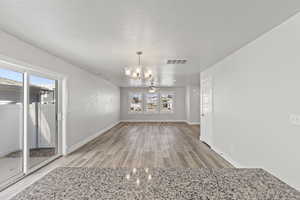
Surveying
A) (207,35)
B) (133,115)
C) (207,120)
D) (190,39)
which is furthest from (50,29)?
(133,115)

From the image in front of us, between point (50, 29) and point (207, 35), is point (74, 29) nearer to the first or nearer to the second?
point (50, 29)

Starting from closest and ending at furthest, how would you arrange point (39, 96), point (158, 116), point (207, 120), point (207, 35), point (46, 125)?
point (207, 35) < point (39, 96) < point (46, 125) < point (207, 120) < point (158, 116)

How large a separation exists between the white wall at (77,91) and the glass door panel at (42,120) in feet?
1.25

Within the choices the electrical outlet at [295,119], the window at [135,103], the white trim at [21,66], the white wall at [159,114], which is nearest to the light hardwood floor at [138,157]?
the electrical outlet at [295,119]

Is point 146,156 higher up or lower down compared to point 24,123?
lower down

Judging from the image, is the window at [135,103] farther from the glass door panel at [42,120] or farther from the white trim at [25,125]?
the white trim at [25,125]

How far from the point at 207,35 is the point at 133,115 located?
925 centimetres

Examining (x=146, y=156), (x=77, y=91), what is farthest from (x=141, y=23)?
(x=77, y=91)

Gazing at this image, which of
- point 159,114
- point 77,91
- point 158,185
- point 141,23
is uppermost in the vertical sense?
point 141,23

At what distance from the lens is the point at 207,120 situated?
17.2ft

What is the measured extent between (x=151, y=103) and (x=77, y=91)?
6943mm

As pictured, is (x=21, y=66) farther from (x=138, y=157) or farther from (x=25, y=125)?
(x=138, y=157)

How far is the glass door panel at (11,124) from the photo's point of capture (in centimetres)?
265

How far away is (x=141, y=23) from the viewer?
7.32 ft
